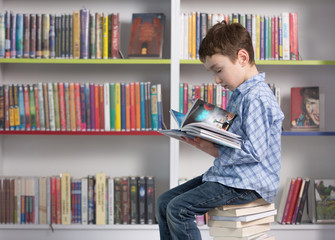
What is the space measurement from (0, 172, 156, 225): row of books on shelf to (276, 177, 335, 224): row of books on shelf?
2.51 ft

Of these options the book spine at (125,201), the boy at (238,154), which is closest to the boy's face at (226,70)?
the boy at (238,154)

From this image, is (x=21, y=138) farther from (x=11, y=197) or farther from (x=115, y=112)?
(x=115, y=112)

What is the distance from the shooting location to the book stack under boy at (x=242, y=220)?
177 centimetres

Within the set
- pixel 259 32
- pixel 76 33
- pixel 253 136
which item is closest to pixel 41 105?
pixel 76 33

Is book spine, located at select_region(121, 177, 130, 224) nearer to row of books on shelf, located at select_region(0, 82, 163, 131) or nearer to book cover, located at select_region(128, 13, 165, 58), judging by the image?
row of books on shelf, located at select_region(0, 82, 163, 131)

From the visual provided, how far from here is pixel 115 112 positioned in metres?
2.87

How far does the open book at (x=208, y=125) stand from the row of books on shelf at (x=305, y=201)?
127 centimetres

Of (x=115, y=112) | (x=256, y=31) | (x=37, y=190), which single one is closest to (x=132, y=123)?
(x=115, y=112)

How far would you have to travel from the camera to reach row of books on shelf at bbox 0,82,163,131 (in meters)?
2.86

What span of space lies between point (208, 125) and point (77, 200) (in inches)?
57.6

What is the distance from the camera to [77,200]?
289cm

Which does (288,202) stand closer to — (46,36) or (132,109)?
(132,109)

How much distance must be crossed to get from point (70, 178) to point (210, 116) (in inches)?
55.4

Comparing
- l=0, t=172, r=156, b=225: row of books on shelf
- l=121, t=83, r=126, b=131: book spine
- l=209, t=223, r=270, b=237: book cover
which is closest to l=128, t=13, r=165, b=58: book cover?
l=121, t=83, r=126, b=131: book spine
